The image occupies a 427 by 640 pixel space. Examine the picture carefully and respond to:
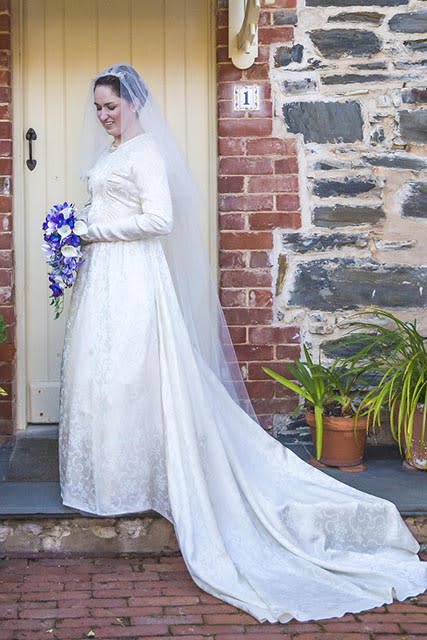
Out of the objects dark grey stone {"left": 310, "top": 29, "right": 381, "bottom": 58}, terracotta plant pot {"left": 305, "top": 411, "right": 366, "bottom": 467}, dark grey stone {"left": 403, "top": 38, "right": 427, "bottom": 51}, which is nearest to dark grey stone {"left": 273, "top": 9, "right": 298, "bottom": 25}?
dark grey stone {"left": 310, "top": 29, "right": 381, "bottom": 58}

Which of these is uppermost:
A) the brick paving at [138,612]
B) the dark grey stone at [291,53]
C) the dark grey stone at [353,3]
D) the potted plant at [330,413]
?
the dark grey stone at [353,3]

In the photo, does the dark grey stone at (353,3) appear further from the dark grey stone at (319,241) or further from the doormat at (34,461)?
the doormat at (34,461)

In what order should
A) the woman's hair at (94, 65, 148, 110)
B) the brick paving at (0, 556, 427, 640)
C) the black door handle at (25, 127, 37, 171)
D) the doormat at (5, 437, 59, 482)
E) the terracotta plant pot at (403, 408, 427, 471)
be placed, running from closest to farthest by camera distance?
1. the brick paving at (0, 556, 427, 640)
2. the woman's hair at (94, 65, 148, 110)
3. the doormat at (5, 437, 59, 482)
4. the terracotta plant pot at (403, 408, 427, 471)
5. the black door handle at (25, 127, 37, 171)

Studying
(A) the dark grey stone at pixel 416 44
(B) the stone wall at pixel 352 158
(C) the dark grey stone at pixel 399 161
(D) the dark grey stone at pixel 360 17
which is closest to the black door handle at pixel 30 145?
(B) the stone wall at pixel 352 158

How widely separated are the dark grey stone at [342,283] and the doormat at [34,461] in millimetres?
1414

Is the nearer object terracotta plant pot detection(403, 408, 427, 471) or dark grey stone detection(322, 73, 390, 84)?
terracotta plant pot detection(403, 408, 427, 471)

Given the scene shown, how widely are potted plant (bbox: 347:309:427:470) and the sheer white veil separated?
2.28 ft

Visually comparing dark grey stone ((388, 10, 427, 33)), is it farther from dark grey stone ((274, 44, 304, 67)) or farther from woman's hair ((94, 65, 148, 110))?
woman's hair ((94, 65, 148, 110))

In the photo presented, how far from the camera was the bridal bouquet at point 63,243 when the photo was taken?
12.3ft

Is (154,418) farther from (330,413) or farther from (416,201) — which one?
(416,201)

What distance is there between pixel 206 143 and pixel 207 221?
0.41m

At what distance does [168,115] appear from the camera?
477 centimetres

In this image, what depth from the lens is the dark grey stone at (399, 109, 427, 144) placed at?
15.1 ft

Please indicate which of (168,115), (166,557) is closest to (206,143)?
(168,115)
